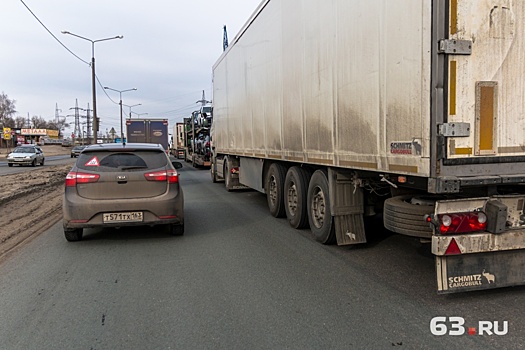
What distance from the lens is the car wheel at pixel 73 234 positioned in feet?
22.0

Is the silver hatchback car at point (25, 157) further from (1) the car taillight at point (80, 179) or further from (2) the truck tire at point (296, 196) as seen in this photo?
(2) the truck tire at point (296, 196)

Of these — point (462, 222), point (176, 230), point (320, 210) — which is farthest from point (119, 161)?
point (462, 222)

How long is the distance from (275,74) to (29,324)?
227 inches

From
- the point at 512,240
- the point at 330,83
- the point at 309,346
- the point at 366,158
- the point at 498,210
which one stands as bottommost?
the point at 309,346

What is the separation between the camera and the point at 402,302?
4137 millimetres

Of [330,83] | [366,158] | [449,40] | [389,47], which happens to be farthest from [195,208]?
[449,40]

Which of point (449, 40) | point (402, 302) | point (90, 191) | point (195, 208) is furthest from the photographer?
point (195, 208)

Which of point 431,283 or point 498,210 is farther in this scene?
point 431,283

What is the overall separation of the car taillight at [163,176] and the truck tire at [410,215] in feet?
11.7

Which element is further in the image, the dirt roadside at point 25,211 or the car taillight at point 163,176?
the dirt roadside at point 25,211

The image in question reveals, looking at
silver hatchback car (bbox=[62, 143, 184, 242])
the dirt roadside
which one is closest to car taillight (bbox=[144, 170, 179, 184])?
silver hatchback car (bbox=[62, 143, 184, 242])

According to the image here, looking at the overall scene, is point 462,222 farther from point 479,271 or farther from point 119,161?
point 119,161

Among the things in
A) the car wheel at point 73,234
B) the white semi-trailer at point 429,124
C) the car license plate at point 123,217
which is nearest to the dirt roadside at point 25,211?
the car wheel at point 73,234

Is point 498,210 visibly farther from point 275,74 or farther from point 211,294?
point 275,74
